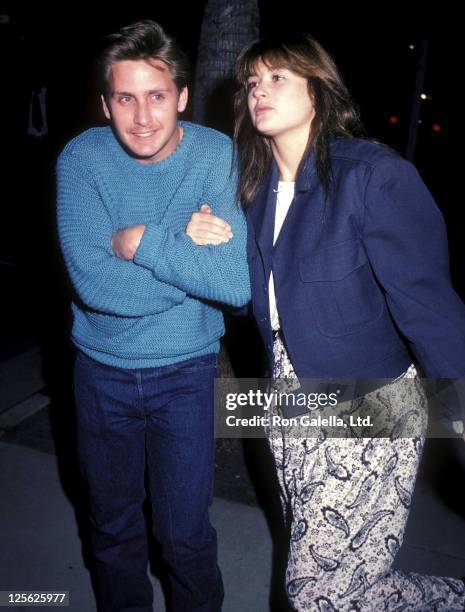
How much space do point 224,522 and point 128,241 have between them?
179cm

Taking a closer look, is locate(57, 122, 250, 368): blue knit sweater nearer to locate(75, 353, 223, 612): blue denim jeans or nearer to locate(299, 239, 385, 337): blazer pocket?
locate(75, 353, 223, 612): blue denim jeans

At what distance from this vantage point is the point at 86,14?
944 cm

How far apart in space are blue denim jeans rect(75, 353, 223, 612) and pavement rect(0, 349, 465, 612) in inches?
18.5

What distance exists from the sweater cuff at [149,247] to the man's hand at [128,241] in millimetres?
21

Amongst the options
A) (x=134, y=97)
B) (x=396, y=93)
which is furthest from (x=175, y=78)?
(x=396, y=93)

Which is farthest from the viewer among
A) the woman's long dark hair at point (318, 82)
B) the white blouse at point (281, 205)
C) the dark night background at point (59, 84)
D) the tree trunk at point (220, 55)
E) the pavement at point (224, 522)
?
the dark night background at point (59, 84)

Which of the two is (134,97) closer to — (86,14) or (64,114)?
(86,14)

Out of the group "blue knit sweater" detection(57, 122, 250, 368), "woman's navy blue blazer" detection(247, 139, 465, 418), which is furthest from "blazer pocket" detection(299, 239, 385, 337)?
"blue knit sweater" detection(57, 122, 250, 368)

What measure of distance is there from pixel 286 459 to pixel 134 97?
1.30 metres

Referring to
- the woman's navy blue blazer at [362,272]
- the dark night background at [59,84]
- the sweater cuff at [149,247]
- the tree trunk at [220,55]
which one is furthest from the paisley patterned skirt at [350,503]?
the dark night background at [59,84]

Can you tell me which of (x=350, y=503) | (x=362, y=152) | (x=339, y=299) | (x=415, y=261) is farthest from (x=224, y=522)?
(x=362, y=152)

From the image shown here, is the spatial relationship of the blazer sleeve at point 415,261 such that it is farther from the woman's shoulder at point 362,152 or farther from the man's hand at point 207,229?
the man's hand at point 207,229

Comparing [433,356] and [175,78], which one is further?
[175,78]

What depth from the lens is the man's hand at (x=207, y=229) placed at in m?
1.99
